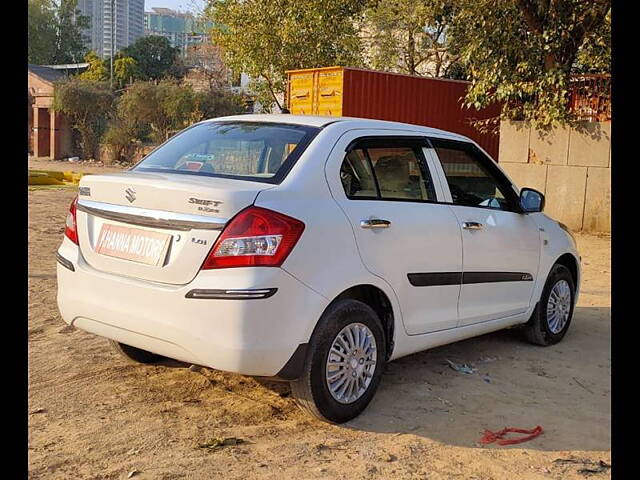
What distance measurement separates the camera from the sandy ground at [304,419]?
3.62 meters

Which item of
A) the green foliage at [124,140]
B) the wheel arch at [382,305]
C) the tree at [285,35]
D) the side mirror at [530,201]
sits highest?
the tree at [285,35]

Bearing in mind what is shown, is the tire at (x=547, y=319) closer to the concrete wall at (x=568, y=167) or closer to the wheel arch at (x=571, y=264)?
the wheel arch at (x=571, y=264)

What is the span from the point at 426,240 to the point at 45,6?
69.9m

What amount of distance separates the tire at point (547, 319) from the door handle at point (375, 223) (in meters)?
2.19

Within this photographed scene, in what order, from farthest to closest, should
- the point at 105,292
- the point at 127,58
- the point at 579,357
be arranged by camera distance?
the point at 127,58 < the point at 579,357 < the point at 105,292

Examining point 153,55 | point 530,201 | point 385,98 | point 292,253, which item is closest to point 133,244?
point 292,253

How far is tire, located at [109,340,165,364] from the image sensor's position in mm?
4934

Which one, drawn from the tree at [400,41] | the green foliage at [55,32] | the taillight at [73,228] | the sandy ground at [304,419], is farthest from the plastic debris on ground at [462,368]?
the green foliage at [55,32]

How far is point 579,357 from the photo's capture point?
19.2ft

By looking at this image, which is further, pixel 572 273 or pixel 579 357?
pixel 572 273

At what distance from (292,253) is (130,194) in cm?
102

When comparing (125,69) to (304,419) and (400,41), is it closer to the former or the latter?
(400,41)

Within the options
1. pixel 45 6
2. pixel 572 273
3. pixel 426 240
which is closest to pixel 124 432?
pixel 426 240
